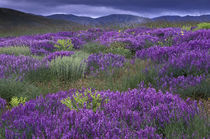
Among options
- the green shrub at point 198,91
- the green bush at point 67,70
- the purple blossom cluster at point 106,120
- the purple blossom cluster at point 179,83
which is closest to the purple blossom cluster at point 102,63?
the green bush at point 67,70

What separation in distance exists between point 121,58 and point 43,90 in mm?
3000

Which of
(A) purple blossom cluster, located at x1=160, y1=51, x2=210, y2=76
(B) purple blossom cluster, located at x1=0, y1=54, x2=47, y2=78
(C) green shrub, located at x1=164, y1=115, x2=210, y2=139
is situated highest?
(A) purple blossom cluster, located at x1=160, y1=51, x2=210, y2=76

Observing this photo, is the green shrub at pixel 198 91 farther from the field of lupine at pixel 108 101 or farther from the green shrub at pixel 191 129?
the green shrub at pixel 191 129

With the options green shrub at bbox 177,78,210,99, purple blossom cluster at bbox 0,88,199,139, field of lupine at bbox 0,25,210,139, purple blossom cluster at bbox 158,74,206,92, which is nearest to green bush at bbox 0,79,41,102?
field of lupine at bbox 0,25,210,139

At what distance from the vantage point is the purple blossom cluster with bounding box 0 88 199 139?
6.28 ft

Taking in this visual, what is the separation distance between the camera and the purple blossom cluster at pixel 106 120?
1.91 m

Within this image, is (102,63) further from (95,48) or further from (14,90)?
(95,48)

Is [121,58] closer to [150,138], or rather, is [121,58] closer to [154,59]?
[154,59]

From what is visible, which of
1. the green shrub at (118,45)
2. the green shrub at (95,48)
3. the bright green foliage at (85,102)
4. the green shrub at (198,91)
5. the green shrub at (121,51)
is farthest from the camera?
the green shrub at (95,48)

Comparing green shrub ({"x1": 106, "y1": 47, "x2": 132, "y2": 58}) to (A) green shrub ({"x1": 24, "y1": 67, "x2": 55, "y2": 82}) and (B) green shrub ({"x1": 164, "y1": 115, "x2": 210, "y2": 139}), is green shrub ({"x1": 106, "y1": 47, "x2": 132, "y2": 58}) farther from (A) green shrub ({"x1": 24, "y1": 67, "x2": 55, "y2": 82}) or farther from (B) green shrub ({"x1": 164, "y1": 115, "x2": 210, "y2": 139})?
(B) green shrub ({"x1": 164, "y1": 115, "x2": 210, "y2": 139})

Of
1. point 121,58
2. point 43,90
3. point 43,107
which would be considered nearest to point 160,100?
point 43,107

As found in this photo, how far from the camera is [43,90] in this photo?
4.10 meters

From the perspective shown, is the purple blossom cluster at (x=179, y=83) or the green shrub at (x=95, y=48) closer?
the purple blossom cluster at (x=179, y=83)

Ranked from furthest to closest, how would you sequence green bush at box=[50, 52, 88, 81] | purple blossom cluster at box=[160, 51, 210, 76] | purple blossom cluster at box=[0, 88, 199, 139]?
green bush at box=[50, 52, 88, 81]
purple blossom cluster at box=[160, 51, 210, 76]
purple blossom cluster at box=[0, 88, 199, 139]
